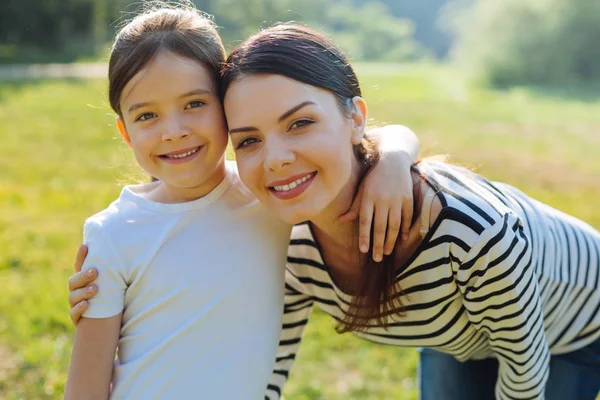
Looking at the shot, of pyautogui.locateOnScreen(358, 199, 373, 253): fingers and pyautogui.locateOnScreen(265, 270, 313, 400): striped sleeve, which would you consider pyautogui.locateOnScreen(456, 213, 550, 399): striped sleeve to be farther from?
pyautogui.locateOnScreen(265, 270, 313, 400): striped sleeve

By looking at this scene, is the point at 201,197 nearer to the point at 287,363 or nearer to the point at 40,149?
the point at 287,363

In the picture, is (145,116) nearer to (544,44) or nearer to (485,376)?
(485,376)

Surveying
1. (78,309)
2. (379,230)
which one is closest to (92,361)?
(78,309)

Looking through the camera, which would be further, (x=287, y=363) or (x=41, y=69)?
(x=41, y=69)

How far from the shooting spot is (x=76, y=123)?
34.3 ft

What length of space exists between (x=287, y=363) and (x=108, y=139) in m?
7.69

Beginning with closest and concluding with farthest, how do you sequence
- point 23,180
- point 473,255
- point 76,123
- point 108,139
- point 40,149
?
1. point 473,255
2. point 23,180
3. point 40,149
4. point 108,139
5. point 76,123

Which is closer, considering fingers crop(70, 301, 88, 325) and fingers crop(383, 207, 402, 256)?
fingers crop(70, 301, 88, 325)

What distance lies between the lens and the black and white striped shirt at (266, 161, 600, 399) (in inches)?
73.7

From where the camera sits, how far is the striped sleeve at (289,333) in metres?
2.35

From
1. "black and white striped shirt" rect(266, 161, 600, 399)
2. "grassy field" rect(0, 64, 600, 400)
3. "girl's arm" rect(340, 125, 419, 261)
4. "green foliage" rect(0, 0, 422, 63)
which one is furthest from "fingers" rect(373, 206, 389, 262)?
"green foliage" rect(0, 0, 422, 63)

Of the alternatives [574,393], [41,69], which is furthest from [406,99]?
[574,393]

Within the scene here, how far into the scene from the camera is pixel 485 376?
8.37ft

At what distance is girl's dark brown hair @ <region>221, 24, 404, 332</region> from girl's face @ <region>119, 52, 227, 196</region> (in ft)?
0.29
